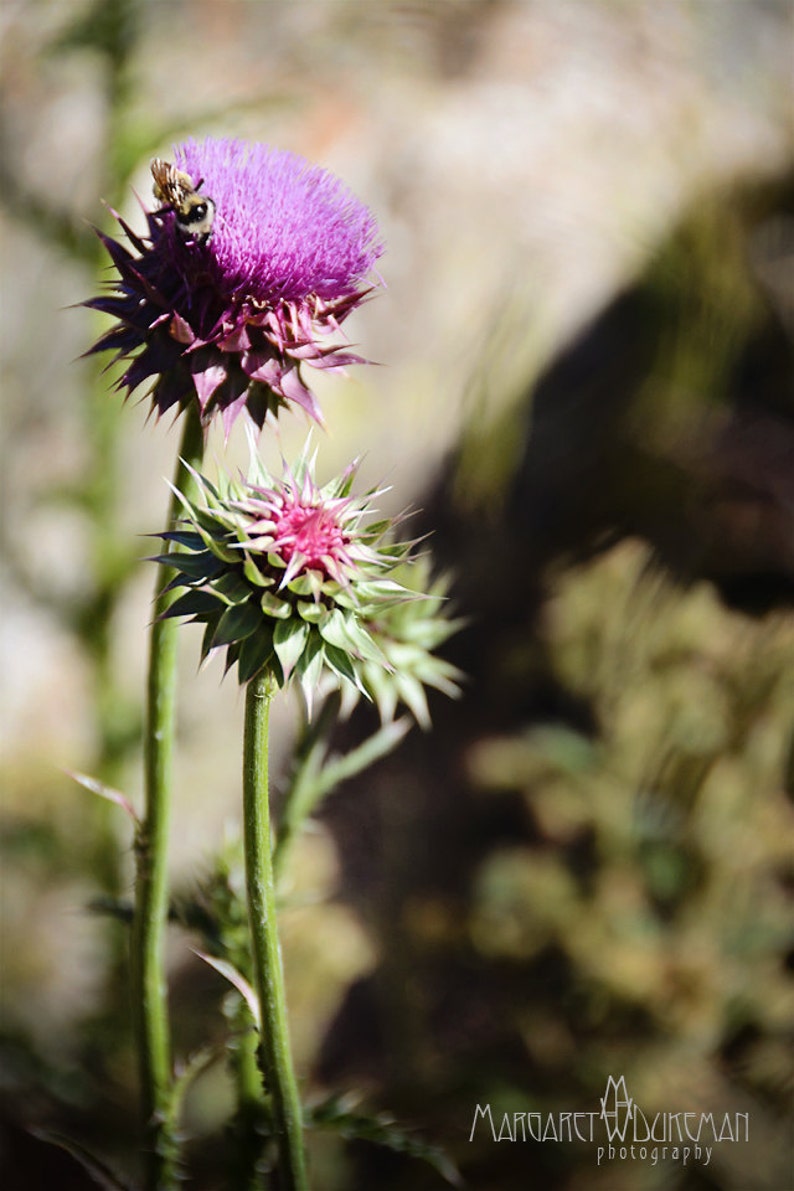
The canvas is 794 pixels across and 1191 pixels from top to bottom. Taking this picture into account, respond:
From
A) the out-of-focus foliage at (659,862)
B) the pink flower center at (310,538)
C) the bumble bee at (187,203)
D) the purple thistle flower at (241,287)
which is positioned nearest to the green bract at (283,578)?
the pink flower center at (310,538)

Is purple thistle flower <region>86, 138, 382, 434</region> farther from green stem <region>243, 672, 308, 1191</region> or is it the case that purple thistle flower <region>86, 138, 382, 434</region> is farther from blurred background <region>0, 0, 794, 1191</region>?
blurred background <region>0, 0, 794, 1191</region>

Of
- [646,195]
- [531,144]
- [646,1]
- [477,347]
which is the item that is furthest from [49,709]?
[646,1]

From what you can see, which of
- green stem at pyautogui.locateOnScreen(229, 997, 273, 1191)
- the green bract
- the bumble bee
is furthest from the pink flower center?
green stem at pyautogui.locateOnScreen(229, 997, 273, 1191)

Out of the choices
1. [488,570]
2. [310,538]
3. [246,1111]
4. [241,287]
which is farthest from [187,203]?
[488,570]

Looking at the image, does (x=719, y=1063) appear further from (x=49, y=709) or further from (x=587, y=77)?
(x=587, y=77)

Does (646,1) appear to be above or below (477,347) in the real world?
above

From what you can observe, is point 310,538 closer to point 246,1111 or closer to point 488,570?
point 246,1111
